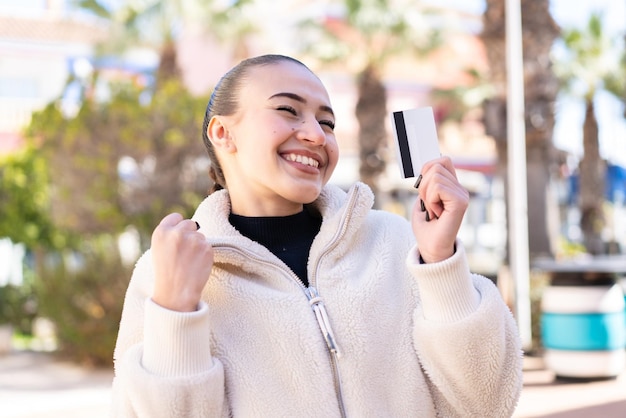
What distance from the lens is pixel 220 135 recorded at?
1.85 metres

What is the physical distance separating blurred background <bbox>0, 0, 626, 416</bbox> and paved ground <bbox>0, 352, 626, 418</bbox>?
24.1 inches

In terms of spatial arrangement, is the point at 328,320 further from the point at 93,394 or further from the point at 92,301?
the point at 92,301

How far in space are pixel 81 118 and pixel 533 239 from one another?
28.4ft

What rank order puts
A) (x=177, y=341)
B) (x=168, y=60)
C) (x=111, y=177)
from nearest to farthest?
(x=177, y=341) < (x=111, y=177) < (x=168, y=60)

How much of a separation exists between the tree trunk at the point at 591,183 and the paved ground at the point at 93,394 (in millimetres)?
17414

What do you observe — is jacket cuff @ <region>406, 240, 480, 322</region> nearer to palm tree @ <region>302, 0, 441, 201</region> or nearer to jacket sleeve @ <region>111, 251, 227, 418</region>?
jacket sleeve @ <region>111, 251, 227, 418</region>

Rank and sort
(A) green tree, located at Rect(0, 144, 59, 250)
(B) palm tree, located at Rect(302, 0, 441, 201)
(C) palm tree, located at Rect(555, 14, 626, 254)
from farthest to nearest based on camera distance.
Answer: (C) palm tree, located at Rect(555, 14, 626, 254), (B) palm tree, located at Rect(302, 0, 441, 201), (A) green tree, located at Rect(0, 144, 59, 250)

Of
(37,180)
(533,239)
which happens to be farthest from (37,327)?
(533,239)

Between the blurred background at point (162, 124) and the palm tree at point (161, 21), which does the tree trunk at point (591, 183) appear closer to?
the blurred background at point (162, 124)

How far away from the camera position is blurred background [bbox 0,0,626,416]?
1062cm

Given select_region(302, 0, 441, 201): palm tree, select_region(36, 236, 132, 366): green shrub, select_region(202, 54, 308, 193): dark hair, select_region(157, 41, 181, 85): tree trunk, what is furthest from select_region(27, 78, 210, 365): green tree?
select_region(202, 54, 308, 193): dark hair

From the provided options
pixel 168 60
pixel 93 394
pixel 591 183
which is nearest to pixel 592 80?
pixel 591 183

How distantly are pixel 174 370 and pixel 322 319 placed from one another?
1.02ft

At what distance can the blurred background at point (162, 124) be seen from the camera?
1062cm
